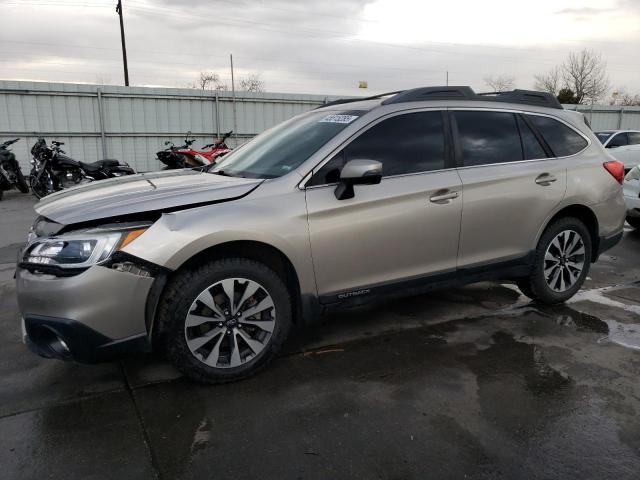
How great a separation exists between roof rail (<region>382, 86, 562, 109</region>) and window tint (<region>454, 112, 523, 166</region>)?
152mm

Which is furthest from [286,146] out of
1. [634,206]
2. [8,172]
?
[8,172]

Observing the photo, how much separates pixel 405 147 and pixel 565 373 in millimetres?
1814

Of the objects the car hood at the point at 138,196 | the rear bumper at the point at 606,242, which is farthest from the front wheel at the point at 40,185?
the rear bumper at the point at 606,242

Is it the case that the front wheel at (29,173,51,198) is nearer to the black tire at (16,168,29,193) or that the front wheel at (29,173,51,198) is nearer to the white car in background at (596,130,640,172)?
the black tire at (16,168,29,193)

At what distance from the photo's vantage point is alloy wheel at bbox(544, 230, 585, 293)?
4.35 m

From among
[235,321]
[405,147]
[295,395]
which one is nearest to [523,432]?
[295,395]

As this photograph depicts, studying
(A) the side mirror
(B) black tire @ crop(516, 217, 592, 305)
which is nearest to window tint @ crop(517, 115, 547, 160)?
(B) black tire @ crop(516, 217, 592, 305)

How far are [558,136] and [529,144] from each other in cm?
38

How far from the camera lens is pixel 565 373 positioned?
330cm

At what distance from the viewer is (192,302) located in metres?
2.89

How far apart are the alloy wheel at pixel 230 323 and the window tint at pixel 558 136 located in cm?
276

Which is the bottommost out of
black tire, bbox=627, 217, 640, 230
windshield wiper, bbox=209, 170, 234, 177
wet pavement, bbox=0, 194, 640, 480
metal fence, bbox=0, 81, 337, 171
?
wet pavement, bbox=0, 194, 640, 480

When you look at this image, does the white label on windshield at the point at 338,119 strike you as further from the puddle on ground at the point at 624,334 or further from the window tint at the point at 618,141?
the window tint at the point at 618,141

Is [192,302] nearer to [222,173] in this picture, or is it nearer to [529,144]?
[222,173]
